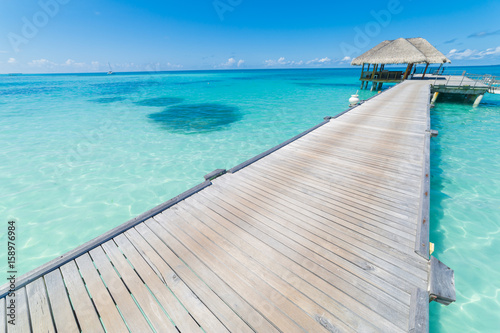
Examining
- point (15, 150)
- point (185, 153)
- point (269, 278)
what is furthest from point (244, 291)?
point (15, 150)

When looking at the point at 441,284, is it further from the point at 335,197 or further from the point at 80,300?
the point at 80,300

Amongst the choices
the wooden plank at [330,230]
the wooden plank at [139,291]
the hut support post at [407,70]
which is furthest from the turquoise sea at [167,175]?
the hut support post at [407,70]

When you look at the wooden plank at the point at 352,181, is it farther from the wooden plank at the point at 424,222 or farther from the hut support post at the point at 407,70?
the hut support post at the point at 407,70

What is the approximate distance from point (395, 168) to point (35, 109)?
3585 centimetres

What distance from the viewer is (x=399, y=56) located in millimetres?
28781

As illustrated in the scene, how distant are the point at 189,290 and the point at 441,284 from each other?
12.7 ft

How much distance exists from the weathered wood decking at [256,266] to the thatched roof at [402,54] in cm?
3239

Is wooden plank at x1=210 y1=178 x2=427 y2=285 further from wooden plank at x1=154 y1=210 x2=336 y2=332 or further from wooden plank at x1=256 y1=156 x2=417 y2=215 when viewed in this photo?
wooden plank at x1=256 y1=156 x2=417 y2=215

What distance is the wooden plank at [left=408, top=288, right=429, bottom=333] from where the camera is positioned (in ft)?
8.08

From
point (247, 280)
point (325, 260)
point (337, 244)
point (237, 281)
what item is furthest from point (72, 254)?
point (337, 244)

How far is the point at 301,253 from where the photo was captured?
11.9 ft

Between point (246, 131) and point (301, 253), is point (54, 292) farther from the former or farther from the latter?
point (246, 131)

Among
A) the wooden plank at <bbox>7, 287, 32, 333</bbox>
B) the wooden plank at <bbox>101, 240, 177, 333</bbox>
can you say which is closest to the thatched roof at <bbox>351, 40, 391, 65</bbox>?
the wooden plank at <bbox>101, 240, 177, 333</bbox>

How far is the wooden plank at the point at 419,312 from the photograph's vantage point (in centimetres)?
246
